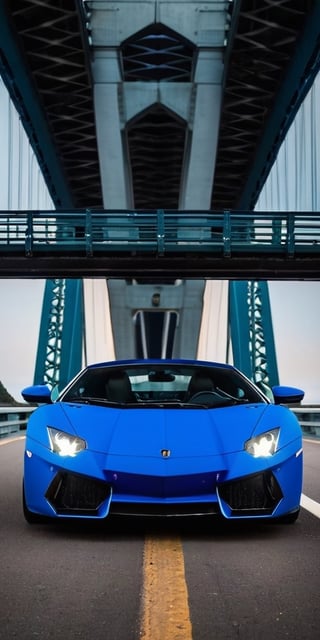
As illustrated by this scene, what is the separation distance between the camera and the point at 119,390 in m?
5.71

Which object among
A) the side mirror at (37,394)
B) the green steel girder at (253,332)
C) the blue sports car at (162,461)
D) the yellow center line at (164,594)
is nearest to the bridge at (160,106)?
the green steel girder at (253,332)

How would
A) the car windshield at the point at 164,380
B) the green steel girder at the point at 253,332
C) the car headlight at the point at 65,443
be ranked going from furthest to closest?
1. the green steel girder at the point at 253,332
2. the car windshield at the point at 164,380
3. the car headlight at the point at 65,443

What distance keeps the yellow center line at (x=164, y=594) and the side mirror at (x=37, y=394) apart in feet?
4.99

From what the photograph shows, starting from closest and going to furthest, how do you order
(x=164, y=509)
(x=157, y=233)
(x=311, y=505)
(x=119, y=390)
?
(x=164, y=509) → (x=119, y=390) → (x=311, y=505) → (x=157, y=233)

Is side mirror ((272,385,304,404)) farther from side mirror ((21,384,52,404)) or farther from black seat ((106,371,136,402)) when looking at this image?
side mirror ((21,384,52,404))

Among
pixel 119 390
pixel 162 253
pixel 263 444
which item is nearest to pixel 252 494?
pixel 263 444

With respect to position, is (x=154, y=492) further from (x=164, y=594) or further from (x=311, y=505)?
(x=311, y=505)

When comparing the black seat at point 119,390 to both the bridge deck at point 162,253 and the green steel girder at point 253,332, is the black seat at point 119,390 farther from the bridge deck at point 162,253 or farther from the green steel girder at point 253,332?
the green steel girder at point 253,332

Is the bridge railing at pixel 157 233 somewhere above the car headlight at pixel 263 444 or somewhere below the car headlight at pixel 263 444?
above

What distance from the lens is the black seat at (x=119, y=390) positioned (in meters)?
5.68

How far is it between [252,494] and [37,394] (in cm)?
180

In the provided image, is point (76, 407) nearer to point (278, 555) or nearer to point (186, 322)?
point (278, 555)

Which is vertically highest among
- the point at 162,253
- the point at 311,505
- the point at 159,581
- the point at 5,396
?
the point at 162,253

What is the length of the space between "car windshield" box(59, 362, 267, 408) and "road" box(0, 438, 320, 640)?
79 cm
